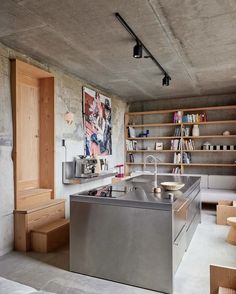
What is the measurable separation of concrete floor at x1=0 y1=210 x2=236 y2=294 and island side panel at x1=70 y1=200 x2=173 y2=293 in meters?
0.10

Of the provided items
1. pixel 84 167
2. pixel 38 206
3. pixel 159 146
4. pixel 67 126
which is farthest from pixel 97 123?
pixel 38 206

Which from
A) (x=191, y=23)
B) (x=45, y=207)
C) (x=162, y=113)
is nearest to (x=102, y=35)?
(x=191, y=23)

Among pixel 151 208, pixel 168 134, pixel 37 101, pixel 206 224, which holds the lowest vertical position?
pixel 206 224

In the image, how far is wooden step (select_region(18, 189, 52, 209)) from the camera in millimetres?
3422

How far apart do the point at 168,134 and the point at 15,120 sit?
4.19m

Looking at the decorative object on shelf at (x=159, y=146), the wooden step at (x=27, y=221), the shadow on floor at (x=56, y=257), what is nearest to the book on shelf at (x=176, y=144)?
the decorative object on shelf at (x=159, y=146)

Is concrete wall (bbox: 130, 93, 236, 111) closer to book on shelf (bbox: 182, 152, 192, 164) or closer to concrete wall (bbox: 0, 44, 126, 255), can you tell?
concrete wall (bbox: 0, 44, 126, 255)

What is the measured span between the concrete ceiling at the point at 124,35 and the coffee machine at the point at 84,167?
1528 millimetres

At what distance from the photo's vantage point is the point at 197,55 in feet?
11.7

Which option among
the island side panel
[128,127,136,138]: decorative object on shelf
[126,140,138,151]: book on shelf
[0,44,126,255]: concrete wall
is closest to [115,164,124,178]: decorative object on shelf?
[0,44,126,255]: concrete wall

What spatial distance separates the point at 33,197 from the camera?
360 cm

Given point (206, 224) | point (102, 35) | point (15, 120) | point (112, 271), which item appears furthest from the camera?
point (206, 224)

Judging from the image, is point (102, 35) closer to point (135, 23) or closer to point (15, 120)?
point (135, 23)

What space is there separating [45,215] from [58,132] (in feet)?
4.39
